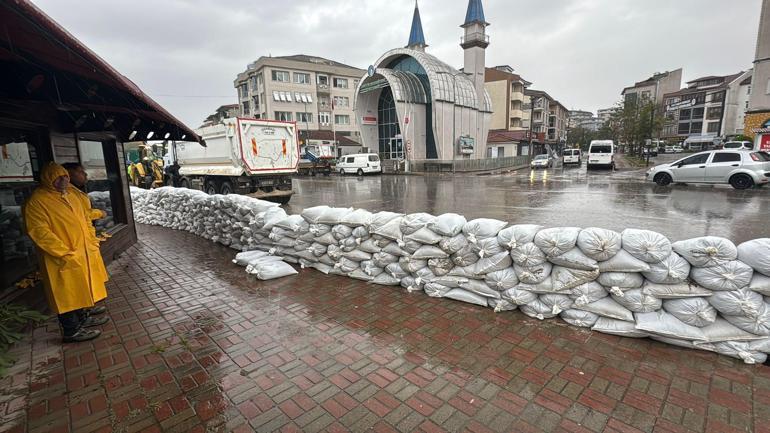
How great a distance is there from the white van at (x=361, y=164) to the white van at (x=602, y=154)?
1622 cm

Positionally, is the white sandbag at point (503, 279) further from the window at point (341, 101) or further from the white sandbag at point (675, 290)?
the window at point (341, 101)

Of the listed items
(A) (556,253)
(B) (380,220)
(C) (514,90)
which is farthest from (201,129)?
(C) (514,90)

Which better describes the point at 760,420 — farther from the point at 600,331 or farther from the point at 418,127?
the point at 418,127

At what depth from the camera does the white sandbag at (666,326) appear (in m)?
2.94

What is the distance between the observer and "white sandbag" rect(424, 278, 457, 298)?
4102 mm

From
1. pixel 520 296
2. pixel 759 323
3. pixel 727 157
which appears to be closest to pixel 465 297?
pixel 520 296

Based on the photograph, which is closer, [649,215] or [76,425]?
[76,425]

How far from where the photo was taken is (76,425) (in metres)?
2.31

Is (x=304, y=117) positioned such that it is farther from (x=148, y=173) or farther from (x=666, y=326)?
(x=666, y=326)

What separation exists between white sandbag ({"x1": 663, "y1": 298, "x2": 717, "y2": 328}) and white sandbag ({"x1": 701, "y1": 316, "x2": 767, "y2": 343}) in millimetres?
41

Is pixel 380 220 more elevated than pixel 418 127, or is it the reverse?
pixel 418 127

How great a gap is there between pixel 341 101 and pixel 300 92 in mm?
6584

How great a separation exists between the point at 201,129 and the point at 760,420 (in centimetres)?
1406

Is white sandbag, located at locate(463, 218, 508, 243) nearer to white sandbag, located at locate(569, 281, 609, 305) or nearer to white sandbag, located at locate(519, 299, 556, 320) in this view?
white sandbag, located at locate(519, 299, 556, 320)
